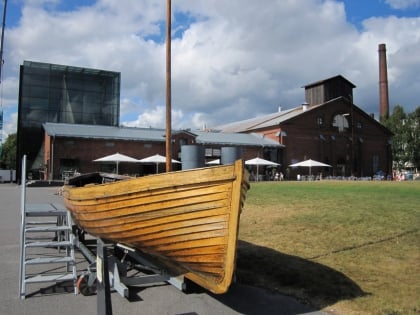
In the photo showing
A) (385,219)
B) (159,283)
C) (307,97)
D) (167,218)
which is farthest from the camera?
(307,97)

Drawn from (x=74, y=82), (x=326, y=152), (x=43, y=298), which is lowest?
(x=43, y=298)

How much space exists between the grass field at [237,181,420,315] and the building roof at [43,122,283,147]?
29403 millimetres

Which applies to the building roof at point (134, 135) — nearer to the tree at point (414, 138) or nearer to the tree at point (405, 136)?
the tree at point (405, 136)

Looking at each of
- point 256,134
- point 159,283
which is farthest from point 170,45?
point 256,134

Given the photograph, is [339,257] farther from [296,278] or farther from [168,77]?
[168,77]

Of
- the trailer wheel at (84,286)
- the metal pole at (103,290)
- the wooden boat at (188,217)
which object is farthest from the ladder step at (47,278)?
the metal pole at (103,290)

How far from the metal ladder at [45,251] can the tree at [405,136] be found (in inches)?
2633

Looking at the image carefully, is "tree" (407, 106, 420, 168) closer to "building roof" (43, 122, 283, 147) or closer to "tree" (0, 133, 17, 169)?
"building roof" (43, 122, 283, 147)

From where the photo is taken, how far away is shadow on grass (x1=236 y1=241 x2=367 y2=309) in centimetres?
586

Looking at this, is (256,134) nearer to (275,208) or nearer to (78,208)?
(275,208)

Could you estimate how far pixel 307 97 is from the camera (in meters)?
58.0

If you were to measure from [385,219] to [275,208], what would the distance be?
3.80 meters

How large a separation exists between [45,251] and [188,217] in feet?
18.6

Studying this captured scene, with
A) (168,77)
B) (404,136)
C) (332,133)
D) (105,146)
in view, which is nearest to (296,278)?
(168,77)
